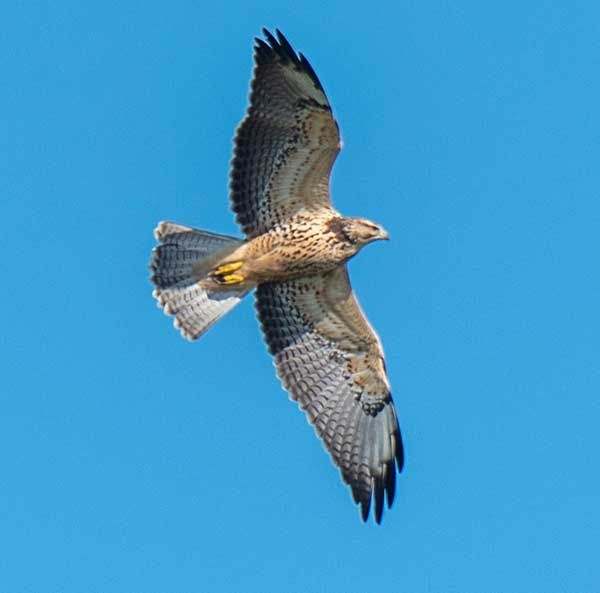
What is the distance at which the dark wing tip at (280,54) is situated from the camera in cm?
1434

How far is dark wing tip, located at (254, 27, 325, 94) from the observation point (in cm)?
1434

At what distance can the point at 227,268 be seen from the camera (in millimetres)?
A: 15133

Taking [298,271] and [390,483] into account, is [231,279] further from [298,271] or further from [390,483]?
[390,483]

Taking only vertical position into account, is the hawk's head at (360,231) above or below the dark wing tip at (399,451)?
above

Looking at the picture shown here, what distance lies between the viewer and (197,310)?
50.5 feet

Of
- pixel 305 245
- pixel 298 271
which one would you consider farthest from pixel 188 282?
pixel 305 245

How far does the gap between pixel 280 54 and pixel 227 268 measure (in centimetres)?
202

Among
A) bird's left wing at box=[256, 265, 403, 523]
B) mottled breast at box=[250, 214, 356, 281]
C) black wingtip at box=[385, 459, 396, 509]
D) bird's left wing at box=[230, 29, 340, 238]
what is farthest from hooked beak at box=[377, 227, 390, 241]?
black wingtip at box=[385, 459, 396, 509]

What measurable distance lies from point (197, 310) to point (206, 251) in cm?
57

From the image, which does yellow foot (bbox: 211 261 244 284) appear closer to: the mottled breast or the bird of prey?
the bird of prey

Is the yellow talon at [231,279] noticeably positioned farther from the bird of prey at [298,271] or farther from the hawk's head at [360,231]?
the hawk's head at [360,231]

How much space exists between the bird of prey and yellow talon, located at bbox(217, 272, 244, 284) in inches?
0.5

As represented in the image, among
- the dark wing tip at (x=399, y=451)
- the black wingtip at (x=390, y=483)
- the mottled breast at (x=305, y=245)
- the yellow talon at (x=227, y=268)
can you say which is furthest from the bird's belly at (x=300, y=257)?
the black wingtip at (x=390, y=483)

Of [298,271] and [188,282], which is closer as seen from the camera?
[298,271]
